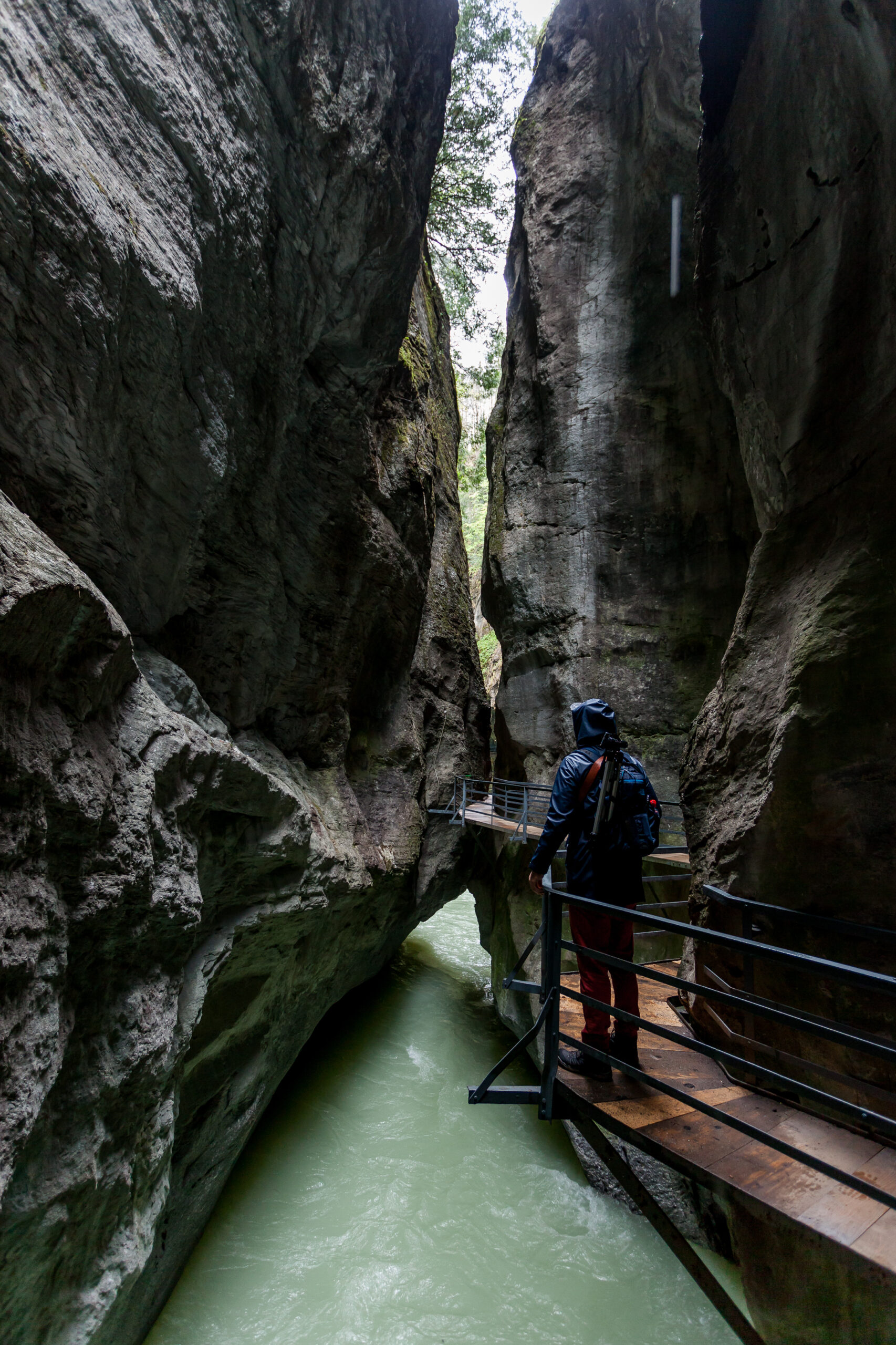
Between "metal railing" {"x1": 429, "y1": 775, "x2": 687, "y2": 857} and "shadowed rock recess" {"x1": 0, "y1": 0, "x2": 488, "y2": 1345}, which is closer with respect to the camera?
"shadowed rock recess" {"x1": 0, "y1": 0, "x2": 488, "y2": 1345}

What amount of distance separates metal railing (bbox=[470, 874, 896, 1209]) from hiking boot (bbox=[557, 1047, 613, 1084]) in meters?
0.18

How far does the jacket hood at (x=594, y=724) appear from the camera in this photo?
3098 millimetres

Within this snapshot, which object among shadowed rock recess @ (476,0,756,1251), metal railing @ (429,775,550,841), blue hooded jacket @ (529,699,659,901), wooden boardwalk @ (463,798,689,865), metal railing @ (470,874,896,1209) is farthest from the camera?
shadowed rock recess @ (476,0,756,1251)

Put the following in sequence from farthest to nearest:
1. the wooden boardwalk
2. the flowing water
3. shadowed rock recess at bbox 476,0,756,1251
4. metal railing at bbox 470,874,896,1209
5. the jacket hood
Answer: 1. shadowed rock recess at bbox 476,0,756,1251
2. the wooden boardwalk
3. the flowing water
4. the jacket hood
5. metal railing at bbox 470,874,896,1209

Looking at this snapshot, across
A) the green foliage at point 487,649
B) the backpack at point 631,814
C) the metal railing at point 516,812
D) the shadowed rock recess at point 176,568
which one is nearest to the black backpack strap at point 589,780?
the backpack at point 631,814

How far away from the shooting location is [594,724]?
10.3 ft

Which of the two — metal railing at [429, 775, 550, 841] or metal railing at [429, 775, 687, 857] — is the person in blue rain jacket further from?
metal railing at [429, 775, 550, 841]

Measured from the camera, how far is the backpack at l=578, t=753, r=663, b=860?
2865 millimetres

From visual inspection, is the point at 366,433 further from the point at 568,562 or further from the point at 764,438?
the point at 568,562

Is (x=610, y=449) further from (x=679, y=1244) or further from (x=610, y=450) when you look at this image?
(x=679, y=1244)

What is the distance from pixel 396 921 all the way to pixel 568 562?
6080 mm

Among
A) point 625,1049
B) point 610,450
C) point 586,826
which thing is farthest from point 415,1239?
point 610,450

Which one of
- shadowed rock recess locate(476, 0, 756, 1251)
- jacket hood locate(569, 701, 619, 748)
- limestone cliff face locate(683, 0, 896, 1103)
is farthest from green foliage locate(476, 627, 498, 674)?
jacket hood locate(569, 701, 619, 748)

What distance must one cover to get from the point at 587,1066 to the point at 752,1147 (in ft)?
2.43
